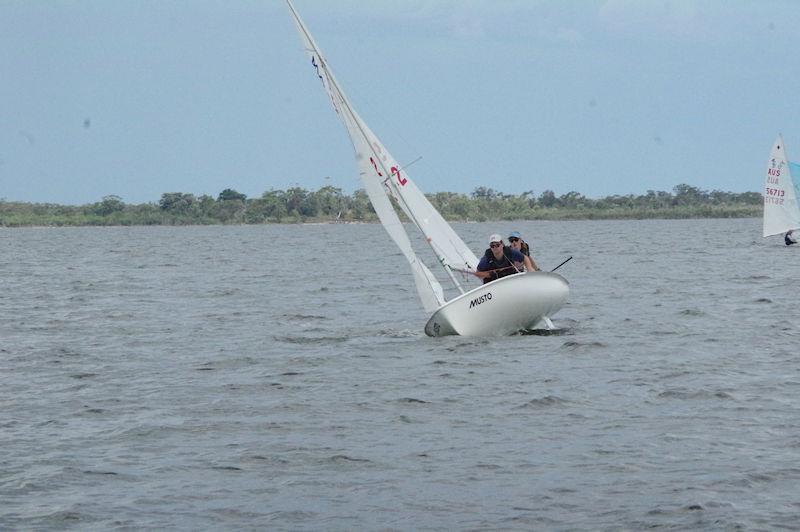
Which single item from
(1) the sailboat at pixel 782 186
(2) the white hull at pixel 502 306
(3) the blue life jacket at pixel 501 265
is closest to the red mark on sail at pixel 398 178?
(3) the blue life jacket at pixel 501 265

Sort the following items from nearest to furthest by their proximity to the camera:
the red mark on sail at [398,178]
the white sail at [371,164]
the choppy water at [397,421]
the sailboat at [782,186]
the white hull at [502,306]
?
the choppy water at [397,421], the white hull at [502,306], the white sail at [371,164], the red mark on sail at [398,178], the sailboat at [782,186]

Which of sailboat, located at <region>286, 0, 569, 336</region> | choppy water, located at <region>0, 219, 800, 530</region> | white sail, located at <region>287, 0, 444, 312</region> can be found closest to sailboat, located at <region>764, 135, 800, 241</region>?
choppy water, located at <region>0, 219, 800, 530</region>

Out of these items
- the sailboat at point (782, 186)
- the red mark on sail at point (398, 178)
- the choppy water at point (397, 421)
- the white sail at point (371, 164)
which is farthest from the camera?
the sailboat at point (782, 186)

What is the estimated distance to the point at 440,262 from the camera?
22.7m

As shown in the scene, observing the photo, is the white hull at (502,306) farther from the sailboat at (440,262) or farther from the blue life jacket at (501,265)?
the blue life jacket at (501,265)

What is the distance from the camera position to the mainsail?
72.2 feet

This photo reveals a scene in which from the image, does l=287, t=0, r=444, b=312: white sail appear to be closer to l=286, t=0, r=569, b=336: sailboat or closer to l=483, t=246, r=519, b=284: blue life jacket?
l=286, t=0, r=569, b=336: sailboat

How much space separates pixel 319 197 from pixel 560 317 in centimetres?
15679

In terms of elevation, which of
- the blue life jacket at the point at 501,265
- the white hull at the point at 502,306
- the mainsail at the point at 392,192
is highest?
the mainsail at the point at 392,192

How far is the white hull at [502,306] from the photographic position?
67.1 ft

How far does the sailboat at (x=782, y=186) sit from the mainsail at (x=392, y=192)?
4063 cm

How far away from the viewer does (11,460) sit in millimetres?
12344

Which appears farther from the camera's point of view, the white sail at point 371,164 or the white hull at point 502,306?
the white sail at point 371,164

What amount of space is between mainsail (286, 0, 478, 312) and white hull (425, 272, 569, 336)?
0.90 m
